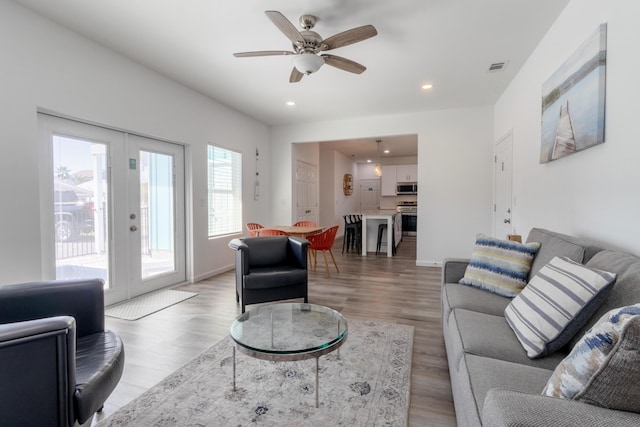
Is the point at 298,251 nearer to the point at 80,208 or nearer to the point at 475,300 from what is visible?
the point at 475,300

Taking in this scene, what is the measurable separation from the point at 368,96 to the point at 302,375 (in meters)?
3.98

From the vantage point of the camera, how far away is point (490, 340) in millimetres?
1521

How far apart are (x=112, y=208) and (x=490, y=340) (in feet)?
12.4

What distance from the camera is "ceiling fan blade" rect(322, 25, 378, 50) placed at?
7.73ft

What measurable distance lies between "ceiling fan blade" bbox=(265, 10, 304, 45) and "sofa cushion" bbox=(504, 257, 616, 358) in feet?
7.76

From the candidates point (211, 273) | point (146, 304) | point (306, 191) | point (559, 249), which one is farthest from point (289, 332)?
point (306, 191)

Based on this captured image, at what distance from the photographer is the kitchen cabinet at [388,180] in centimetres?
1036

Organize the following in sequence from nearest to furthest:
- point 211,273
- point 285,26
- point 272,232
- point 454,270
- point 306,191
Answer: point 285,26 < point 454,270 < point 272,232 < point 211,273 < point 306,191

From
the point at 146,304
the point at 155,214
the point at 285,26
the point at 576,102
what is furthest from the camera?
the point at 155,214

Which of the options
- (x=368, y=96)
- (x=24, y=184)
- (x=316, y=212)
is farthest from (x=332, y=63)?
(x=316, y=212)

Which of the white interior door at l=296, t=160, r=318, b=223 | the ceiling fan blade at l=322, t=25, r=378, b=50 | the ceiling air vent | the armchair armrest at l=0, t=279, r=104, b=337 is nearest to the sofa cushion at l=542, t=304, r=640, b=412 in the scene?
the armchair armrest at l=0, t=279, r=104, b=337

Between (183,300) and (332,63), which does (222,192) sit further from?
(332,63)

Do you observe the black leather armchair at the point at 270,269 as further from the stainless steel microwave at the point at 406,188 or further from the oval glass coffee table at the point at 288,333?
the stainless steel microwave at the point at 406,188

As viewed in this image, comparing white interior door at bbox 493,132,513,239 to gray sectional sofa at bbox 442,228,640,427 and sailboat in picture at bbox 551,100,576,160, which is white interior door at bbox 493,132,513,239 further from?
gray sectional sofa at bbox 442,228,640,427
